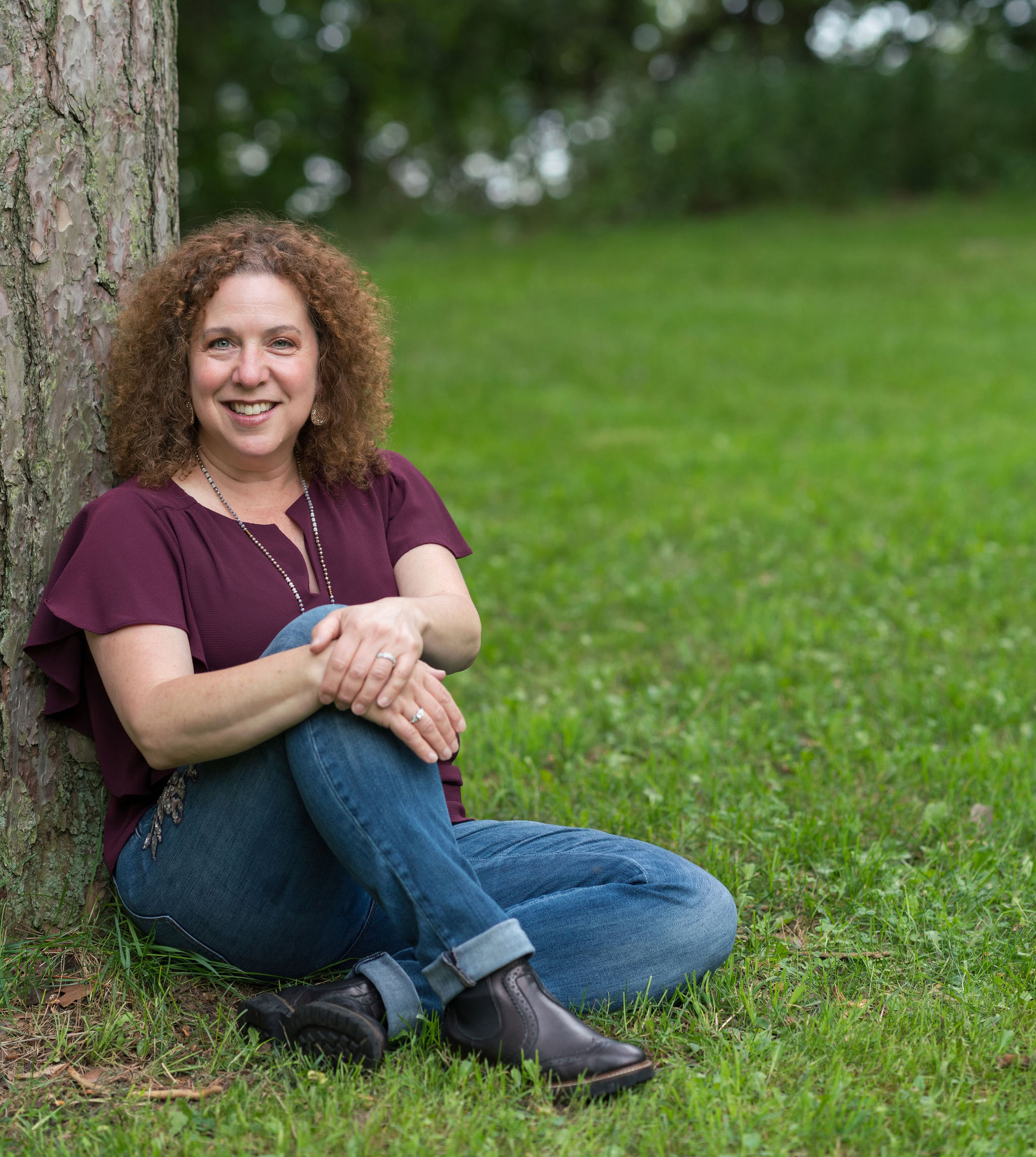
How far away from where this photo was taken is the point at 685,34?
25.1m

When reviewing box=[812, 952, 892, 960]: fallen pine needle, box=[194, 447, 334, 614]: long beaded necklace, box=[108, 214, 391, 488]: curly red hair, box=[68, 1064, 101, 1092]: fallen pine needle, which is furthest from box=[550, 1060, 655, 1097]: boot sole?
box=[108, 214, 391, 488]: curly red hair

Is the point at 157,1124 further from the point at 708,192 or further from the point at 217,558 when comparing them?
the point at 708,192

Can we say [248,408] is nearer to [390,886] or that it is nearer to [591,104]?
[390,886]

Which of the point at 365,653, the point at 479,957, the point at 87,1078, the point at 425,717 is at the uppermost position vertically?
the point at 365,653

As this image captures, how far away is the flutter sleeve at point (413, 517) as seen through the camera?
9.77 ft

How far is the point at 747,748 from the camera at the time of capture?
4086 millimetres

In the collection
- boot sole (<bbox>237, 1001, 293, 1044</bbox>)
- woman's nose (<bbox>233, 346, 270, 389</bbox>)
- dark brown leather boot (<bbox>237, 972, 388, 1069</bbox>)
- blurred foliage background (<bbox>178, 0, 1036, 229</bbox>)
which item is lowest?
boot sole (<bbox>237, 1001, 293, 1044</bbox>)

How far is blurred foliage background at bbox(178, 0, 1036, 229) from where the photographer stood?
20297mm

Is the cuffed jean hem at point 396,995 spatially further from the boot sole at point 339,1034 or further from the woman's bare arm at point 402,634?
the woman's bare arm at point 402,634

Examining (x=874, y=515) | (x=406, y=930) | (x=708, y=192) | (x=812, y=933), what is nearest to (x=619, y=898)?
(x=406, y=930)

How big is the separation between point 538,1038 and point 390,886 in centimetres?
40

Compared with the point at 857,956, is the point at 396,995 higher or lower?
higher

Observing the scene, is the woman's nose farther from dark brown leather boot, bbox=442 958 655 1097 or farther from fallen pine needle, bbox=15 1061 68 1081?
fallen pine needle, bbox=15 1061 68 1081

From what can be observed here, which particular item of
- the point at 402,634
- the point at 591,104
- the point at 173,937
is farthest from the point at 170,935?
the point at 591,104
